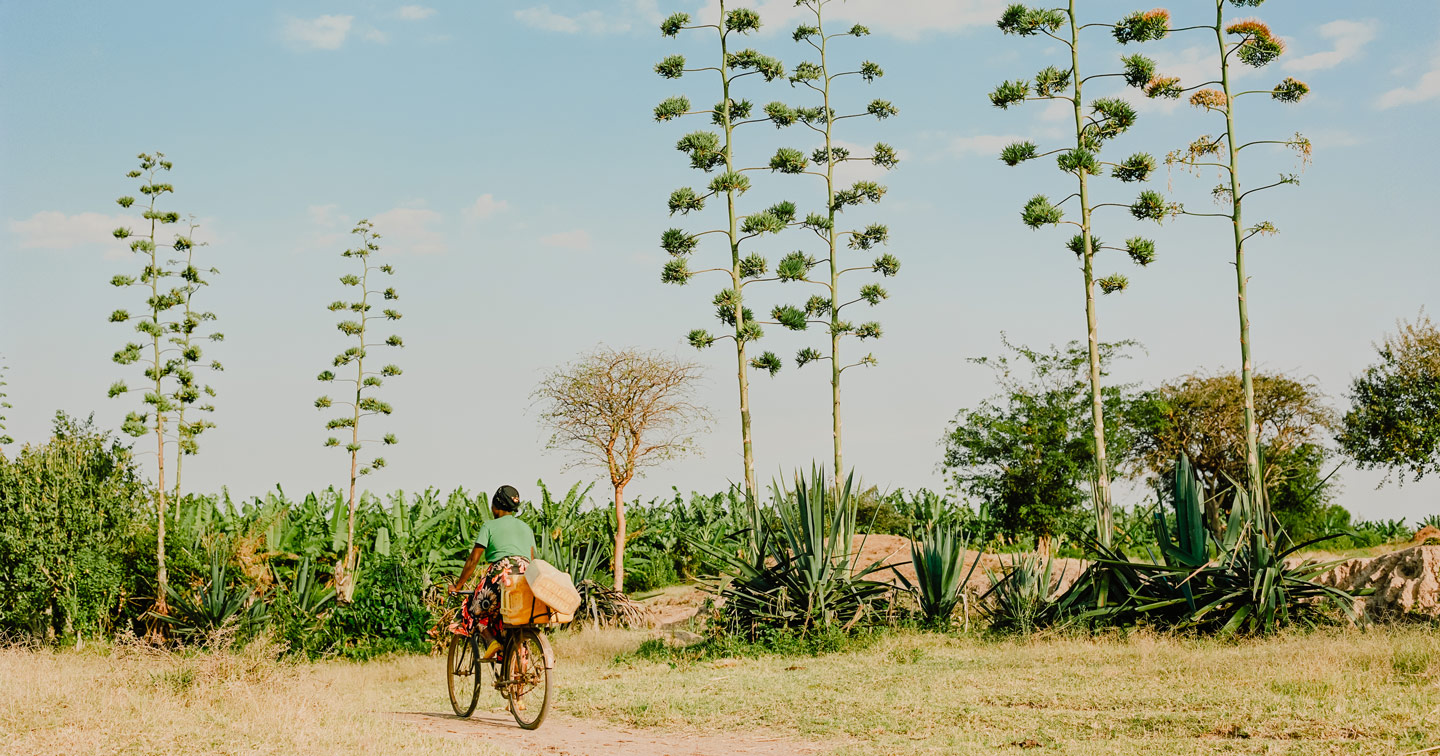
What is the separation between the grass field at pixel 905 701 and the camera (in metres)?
6.80

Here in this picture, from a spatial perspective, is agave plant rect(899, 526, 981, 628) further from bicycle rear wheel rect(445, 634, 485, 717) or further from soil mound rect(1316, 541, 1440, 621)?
bicycle rear wheel rect(445, 634, 485, 717)

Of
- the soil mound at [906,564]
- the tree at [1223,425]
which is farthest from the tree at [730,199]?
the tree at [1223,425]

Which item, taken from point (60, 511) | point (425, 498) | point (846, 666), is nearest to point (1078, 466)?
point (425, 498)

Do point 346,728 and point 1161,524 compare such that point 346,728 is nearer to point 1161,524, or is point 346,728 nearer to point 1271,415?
point 1161,524

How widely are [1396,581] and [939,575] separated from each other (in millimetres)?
4395

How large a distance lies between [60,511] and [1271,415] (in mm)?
28417

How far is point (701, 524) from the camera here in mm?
25891

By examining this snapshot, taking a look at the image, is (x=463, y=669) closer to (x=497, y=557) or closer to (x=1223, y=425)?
(x=497, y=557)

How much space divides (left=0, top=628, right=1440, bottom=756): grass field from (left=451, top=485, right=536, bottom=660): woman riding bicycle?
Result: 803mm

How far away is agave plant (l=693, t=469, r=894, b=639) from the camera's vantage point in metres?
12.3

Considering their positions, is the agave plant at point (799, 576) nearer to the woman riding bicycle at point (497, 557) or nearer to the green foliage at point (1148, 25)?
the woman riding bicycle at point (497, 557)

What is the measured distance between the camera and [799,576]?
1249cm

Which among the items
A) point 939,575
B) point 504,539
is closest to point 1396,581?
point 939,575

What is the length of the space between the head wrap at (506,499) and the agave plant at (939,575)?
5.96 m
